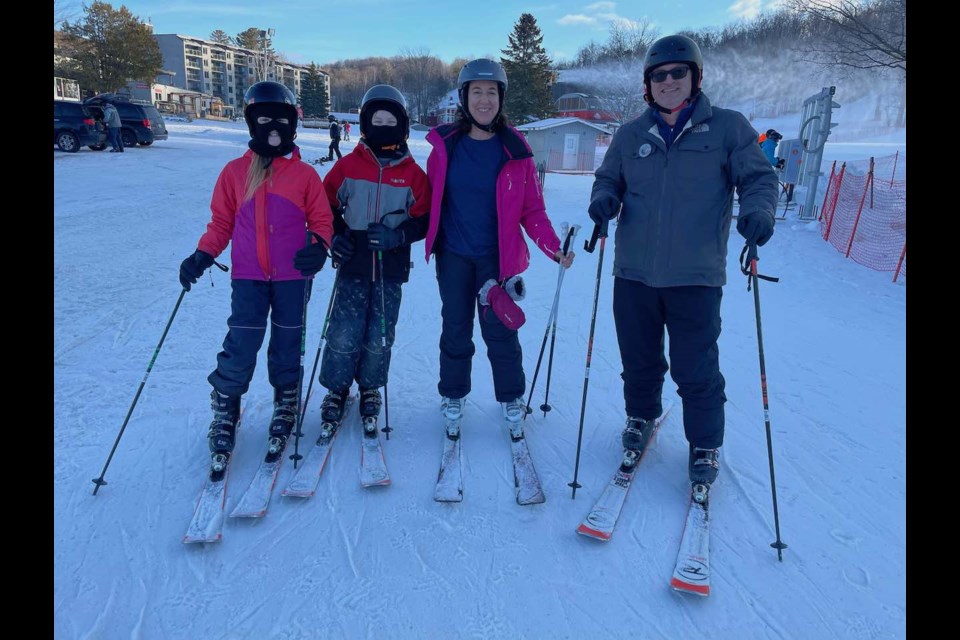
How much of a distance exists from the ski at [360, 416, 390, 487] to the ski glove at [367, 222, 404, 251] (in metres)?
1.00

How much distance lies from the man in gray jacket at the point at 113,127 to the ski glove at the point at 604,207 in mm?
18656

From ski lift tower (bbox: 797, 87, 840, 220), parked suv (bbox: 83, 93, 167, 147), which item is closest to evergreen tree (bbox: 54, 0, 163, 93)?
parked suv (bbox: 83, 93, 167, 147)

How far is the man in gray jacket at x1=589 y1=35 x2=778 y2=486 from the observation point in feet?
8.02

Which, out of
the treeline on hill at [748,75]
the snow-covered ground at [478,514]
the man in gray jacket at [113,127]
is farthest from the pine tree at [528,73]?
the snow-covered ground at [478,514]

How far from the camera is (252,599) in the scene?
2.07m

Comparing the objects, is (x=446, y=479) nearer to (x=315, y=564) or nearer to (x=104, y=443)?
(x=315, y=564)

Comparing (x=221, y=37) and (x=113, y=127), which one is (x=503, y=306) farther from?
(x=221, y=37)

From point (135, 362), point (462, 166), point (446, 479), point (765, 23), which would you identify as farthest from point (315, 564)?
point (765, 23)

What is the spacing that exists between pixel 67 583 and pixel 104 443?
1024 millimetres

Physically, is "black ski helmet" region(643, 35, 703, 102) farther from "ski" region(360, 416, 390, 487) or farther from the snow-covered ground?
"ski" region(360, 416, 390, 487)

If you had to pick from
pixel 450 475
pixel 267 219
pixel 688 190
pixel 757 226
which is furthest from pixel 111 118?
pixel 757 226

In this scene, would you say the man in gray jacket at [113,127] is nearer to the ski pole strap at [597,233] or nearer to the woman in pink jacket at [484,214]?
the woman in pink jacket at [484,214]

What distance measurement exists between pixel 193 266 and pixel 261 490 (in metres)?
1.13
